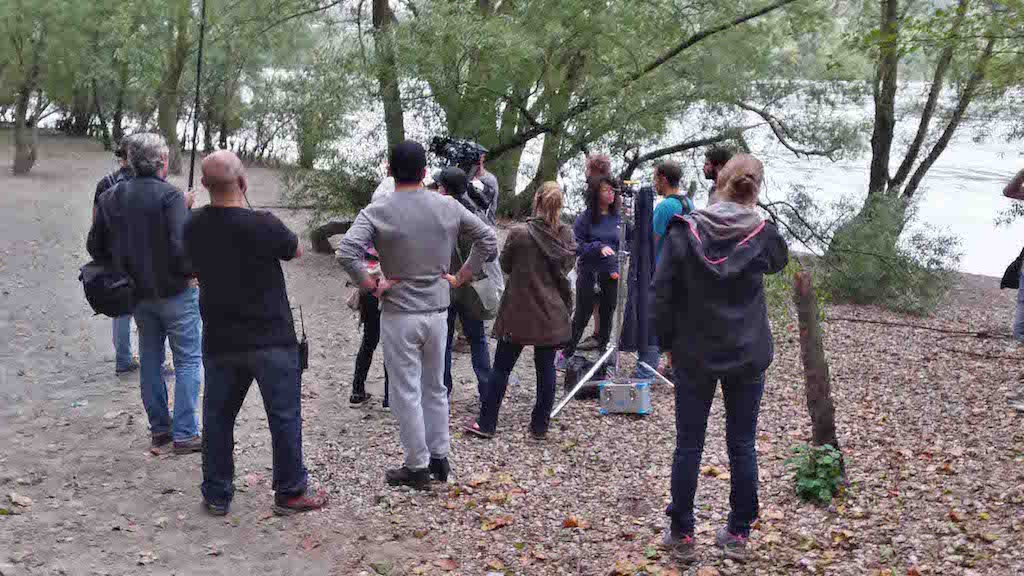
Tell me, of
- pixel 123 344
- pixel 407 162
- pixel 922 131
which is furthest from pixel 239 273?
pixel 922 131

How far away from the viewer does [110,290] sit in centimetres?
551

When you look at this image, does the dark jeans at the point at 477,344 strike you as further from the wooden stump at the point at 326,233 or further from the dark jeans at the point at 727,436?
the wooden stump at the point at 326,233

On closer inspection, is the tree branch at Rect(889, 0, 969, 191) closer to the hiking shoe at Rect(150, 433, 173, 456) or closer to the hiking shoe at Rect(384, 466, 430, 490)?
the hiking shoe at Rect(384, 466, 430, 490)

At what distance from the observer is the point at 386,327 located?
16.9 feet

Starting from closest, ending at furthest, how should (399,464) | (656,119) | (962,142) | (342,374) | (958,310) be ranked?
(399,464), (342,374), (656,119), (958,310), (962,142)

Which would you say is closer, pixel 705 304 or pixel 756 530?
pixel 705 304

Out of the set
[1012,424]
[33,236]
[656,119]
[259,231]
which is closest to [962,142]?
[656,119]

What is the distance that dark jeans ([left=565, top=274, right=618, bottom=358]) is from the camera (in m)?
7.52

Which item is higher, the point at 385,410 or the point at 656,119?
the point at 656,119

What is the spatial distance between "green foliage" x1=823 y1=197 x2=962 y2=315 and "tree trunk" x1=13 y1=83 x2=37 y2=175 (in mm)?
17422

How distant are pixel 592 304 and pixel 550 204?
1.77 m

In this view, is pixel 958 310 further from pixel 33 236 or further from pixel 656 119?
pixel 33 236

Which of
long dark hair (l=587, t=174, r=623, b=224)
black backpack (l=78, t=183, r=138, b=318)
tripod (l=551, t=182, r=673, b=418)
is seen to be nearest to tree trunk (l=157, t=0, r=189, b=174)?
long dark hair (l=587, t=174, r=623, b=224)

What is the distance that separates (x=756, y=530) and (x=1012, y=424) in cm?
267
